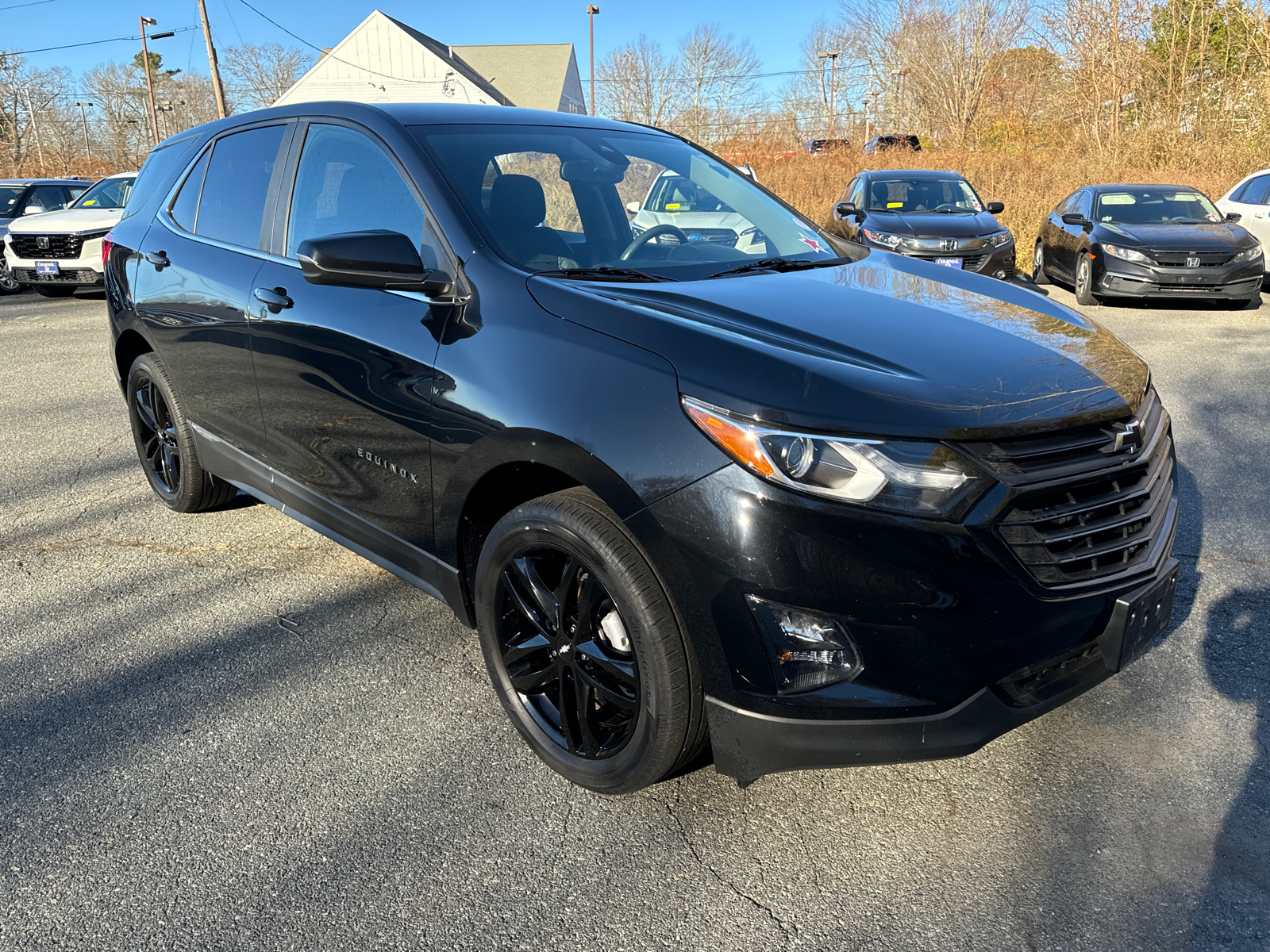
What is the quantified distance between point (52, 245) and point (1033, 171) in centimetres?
1890

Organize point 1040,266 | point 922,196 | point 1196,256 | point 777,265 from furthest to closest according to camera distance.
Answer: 1. point 1040,266
2. point 922,196
3. point 1196,256
4. point 777,265

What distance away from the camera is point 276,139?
3543 mm

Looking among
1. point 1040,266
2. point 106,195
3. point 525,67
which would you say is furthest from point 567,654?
point 525,67

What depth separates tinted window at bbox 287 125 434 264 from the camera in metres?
2.93

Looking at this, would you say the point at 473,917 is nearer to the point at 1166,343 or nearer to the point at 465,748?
the point at 465,748

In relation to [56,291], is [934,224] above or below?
above

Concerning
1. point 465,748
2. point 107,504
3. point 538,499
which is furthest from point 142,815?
point 107,504

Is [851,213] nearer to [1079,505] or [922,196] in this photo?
[922,196]

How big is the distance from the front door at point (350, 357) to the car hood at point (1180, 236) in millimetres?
10148

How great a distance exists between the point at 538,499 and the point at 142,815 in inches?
50.9

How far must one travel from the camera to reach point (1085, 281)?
11.4 meters

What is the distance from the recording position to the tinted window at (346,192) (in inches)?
115

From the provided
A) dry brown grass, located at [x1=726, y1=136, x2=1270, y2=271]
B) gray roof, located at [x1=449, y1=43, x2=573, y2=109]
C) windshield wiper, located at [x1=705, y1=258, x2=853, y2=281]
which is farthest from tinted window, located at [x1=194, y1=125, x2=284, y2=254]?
gray roof, located at [x1=449, y1=43, x2=573, y2=109]

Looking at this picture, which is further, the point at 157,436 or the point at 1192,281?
the point at 1192,281
